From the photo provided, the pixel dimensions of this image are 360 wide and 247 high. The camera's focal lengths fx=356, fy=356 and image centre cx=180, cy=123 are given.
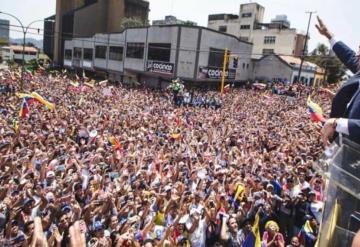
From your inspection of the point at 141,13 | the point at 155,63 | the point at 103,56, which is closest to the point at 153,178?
the point at 155,63

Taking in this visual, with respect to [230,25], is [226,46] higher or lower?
lower

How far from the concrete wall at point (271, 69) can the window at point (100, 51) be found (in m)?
20.1

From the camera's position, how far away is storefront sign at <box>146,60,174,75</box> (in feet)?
→ 116

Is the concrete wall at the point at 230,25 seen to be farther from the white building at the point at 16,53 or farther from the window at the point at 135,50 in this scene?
the white building at the point at 16,53

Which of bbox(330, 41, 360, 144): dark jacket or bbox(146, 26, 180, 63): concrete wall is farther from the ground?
bbox(146, 26, 180, 63): concrete wall

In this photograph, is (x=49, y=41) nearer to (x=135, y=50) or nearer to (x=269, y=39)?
(x=135, y=50)

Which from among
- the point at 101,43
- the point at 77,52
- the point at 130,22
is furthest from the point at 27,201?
the point at 130,22

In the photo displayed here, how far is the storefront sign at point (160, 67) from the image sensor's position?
35.2 m

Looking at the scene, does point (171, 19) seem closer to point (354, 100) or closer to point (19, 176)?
point (19, 176)

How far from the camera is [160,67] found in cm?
3641

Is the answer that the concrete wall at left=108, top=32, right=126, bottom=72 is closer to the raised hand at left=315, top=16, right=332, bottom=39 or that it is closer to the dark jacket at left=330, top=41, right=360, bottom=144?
the raised hand at left=315, top=16, right=332, bottom=39

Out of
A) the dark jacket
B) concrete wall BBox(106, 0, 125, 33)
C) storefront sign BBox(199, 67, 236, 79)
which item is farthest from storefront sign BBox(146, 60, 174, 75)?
the dark jacket

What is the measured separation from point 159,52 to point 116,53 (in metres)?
9.46

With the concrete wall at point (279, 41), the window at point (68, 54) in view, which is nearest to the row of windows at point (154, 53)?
the window at point (68, 54)
